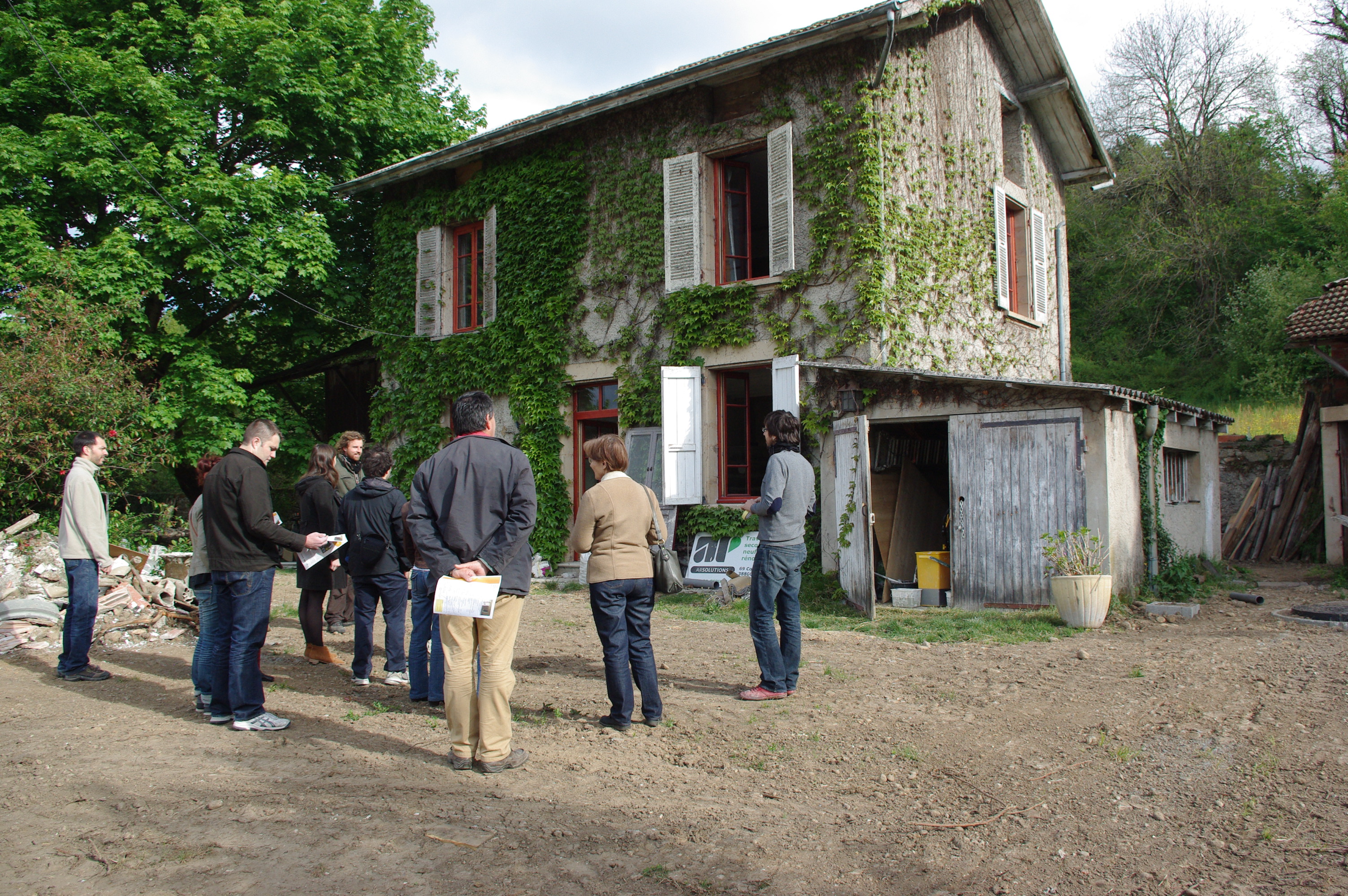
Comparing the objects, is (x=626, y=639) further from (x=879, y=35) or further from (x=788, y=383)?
(x=879, y=35)

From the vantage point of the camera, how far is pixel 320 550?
18.4 ft

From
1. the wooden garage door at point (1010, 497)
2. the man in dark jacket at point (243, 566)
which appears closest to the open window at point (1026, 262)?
the wooden garage door at point (1010, 497)

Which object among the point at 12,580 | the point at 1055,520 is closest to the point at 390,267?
the point at 12,580

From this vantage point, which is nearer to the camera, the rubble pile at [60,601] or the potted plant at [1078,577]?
the rubble pile at [60,601]

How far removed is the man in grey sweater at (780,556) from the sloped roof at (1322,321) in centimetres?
1175

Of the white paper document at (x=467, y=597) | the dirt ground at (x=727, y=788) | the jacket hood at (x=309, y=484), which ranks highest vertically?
the jacket hood at (x=309, y=484)

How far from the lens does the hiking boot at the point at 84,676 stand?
6.51m

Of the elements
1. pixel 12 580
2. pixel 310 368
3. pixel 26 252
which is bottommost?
pixel 12 580

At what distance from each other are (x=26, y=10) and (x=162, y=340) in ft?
17.0

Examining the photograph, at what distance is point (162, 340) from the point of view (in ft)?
45.0

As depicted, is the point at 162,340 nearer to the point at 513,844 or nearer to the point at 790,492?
the point at 790,492

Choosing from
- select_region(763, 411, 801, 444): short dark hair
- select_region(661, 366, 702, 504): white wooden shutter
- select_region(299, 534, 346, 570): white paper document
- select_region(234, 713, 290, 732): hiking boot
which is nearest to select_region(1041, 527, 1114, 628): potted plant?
select_region(763, 411, 801, 444): short dark hair

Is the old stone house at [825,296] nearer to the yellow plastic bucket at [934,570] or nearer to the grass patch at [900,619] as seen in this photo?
the grass patch at [900,619]

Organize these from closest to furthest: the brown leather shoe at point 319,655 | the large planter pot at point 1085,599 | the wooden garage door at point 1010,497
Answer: the brown leather shoe at point 319,655, the large planter pot at point 1085,599, the wooden garage door at point 1010,497
